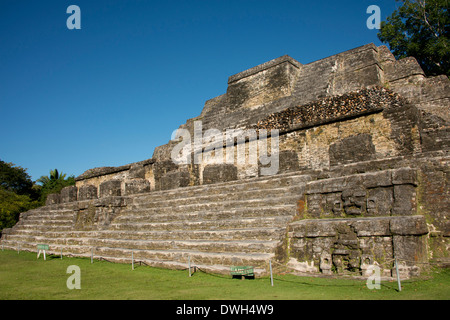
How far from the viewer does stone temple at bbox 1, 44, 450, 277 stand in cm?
471

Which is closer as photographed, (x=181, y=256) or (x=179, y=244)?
(x=181, y=256)

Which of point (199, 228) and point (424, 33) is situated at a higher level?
point (424, 33)

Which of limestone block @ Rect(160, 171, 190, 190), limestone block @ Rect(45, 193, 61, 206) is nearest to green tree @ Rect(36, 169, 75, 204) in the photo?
limestone block @ Rect(45, 193, 61, 206)

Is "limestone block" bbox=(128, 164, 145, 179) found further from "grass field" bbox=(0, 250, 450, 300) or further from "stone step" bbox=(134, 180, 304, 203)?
"grass field" bbox=(0, 250, 450, 300)

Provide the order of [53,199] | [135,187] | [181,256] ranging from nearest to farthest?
1. [181,256]
2. [135,187]
3. [53,199]

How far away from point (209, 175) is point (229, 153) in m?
0.91

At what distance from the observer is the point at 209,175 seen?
33.2 feet

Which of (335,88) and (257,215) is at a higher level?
(335,88)

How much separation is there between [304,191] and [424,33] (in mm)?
13373

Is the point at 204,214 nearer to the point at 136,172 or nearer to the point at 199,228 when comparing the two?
the point at 199,228

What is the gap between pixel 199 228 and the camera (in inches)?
260

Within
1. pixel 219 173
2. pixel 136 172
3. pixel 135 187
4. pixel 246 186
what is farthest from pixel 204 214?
pixel 136 172
